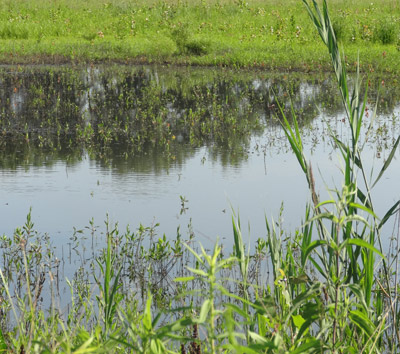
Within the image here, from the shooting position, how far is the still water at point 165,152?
6977 millimetres

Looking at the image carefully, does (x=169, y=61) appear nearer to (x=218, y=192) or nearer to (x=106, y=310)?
(x=218, y=192)

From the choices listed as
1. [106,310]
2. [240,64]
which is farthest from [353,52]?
[106,310]

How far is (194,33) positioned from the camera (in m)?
24.1

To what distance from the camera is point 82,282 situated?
5.02 metres

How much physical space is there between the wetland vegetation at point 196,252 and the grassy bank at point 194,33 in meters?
1.31

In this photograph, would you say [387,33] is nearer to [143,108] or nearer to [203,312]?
[143,108]

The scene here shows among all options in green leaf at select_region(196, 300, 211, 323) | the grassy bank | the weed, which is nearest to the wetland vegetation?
green leaf at select_region(196, 300, 211, 323)

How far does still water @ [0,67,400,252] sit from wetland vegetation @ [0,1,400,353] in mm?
76

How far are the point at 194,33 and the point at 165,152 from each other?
14771mm

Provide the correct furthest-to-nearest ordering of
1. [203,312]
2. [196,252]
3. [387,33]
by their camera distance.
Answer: [387,33]
[196,252]
[203,312]

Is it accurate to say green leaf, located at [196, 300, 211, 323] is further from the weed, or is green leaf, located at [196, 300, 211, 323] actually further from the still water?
the weed

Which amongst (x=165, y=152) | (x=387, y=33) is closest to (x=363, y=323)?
(x=165, y=152)

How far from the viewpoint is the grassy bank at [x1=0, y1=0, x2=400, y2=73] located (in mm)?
20266

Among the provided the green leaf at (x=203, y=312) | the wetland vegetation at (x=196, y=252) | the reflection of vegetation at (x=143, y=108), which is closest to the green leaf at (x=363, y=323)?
the wetland vegetation at (x=196, y=252)
